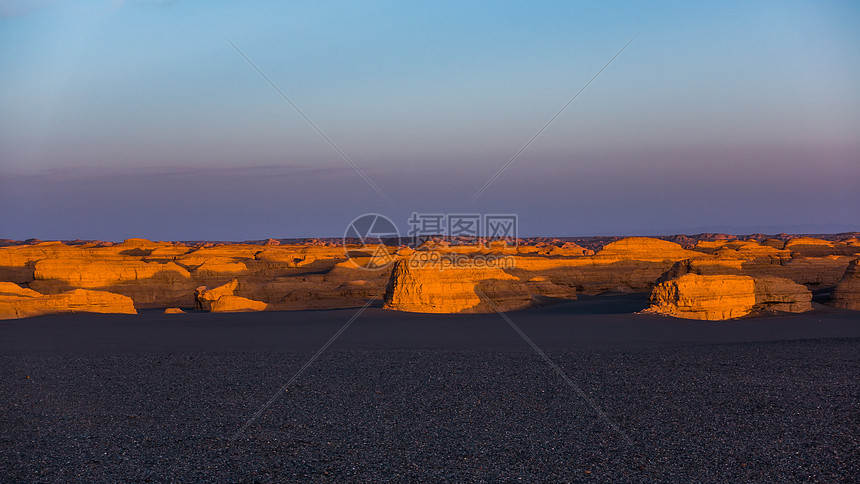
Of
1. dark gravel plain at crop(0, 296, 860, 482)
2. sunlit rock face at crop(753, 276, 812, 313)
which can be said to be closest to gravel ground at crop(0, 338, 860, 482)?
dark gravel plain at crop(0, 296, 860, 482)

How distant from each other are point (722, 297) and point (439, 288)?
34.1ft

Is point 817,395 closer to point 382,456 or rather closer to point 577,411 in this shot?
point 577,411

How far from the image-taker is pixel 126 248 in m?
75.7

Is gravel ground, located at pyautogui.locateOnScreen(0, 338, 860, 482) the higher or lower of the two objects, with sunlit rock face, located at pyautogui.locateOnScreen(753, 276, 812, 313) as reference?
lower

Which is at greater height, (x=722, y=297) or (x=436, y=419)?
(x=722, y=297)

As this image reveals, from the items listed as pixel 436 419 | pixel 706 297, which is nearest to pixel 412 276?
pixel 706 297

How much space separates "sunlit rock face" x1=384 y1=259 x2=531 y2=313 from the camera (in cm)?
2466

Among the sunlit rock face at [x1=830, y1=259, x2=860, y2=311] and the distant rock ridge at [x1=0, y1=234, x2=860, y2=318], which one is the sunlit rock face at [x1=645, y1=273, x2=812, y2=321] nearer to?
the distant rock ridge at [x1=0, y1=234, x2=860, y2=318]

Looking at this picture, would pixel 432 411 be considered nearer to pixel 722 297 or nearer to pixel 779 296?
pixel 722 297

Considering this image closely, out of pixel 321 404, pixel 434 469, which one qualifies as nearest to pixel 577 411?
pixel 434 469

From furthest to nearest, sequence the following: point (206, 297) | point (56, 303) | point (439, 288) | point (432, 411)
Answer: point (206, 297) < point (56, 303) < point (439, 288) < point (432, 411)

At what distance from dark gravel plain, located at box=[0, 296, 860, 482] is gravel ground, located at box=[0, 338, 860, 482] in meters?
0.03

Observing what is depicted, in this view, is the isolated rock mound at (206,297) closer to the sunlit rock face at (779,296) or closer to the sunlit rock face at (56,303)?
the sunlit rock face at (56,303)

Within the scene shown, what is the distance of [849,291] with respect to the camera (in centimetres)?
2614
